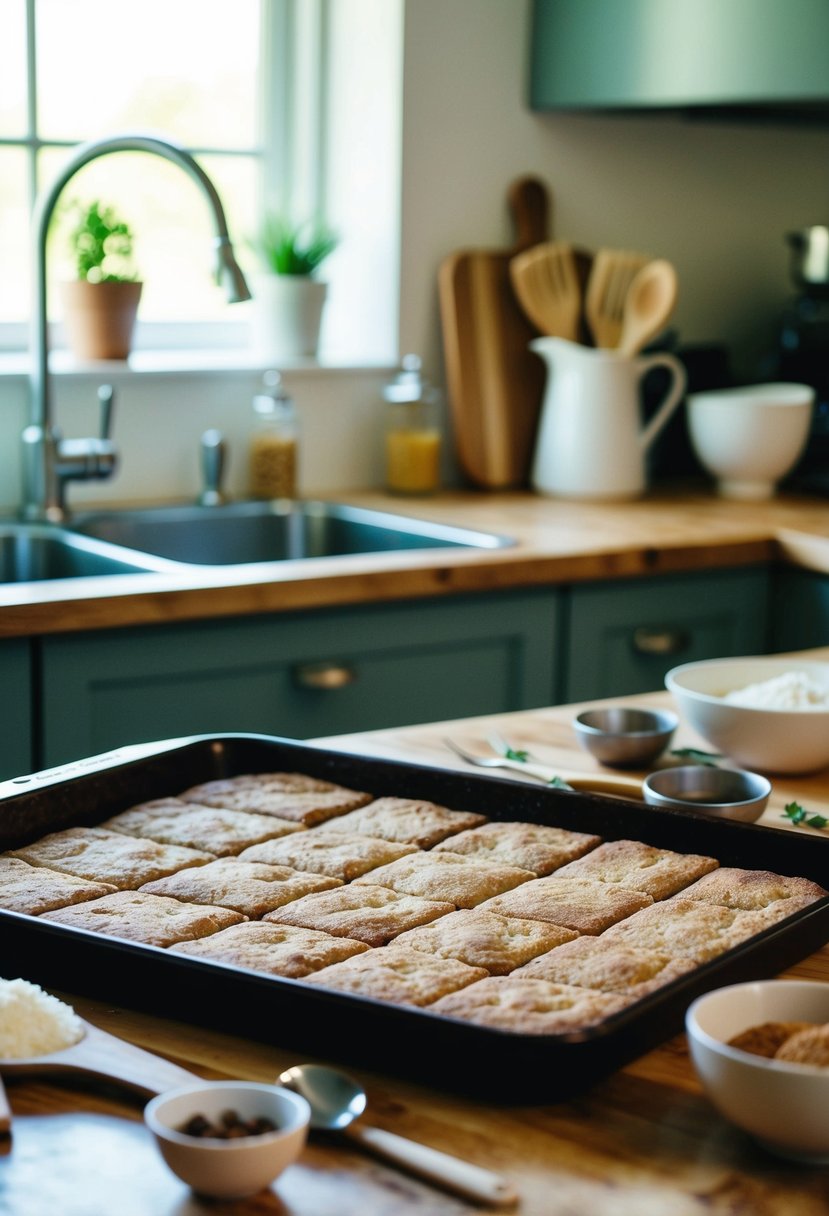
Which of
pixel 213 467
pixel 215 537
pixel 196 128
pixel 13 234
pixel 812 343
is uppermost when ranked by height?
pixel 196 128

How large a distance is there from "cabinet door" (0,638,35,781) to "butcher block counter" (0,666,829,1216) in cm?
108

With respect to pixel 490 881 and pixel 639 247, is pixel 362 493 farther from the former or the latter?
pixel 490 881

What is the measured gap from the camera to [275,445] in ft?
9.23

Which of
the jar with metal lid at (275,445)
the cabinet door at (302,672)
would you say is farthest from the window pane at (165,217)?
the cabinet door at (302,672)

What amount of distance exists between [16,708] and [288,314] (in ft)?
3.84

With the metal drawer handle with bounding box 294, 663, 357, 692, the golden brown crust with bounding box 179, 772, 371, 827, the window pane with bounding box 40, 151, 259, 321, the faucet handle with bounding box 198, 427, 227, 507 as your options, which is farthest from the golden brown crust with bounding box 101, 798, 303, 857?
the window pane with bounding box 40, 151, 259, 321

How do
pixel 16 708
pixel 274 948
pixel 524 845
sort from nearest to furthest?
pixel 274 948 < pixel 524 845 < pixel 16 708

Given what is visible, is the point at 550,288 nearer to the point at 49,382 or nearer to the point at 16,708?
the point at 49,382

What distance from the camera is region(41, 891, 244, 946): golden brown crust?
37.9 inches

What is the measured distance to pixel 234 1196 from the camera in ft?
2.42

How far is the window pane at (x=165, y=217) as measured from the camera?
282 cm

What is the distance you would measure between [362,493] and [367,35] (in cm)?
81

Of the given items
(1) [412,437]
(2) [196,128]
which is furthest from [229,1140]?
(2) [196,128]

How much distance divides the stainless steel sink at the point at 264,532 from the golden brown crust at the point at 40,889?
152 centimetres
